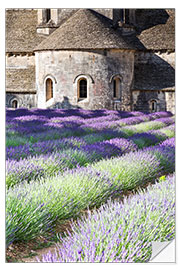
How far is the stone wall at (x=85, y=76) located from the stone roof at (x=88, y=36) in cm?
51

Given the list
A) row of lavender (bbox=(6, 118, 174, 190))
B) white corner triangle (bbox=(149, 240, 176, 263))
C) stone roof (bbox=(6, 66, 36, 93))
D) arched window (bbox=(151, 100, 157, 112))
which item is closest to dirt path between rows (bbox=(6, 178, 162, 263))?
white corner triangle (bbox=(149, 240, 176, 263))

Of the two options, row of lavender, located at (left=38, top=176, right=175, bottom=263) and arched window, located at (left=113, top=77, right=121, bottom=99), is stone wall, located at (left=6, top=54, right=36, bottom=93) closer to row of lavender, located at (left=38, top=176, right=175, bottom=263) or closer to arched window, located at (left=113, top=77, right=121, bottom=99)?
arched window, located at (left=113, top=77, right=121, bottom=99)

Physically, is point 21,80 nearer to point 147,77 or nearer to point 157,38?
point 147,77

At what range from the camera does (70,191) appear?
14.5 ft

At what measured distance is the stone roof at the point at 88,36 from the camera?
65.0 feet

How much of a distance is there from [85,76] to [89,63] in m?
0.72

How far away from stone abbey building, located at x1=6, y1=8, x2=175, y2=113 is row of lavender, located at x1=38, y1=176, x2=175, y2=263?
16574 millimetres

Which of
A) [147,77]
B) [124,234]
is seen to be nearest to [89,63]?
[147,77]

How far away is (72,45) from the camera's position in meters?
21.2

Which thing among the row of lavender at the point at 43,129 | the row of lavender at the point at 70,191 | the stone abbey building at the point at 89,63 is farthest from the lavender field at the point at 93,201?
the stone abbey building at the point at 89,63
